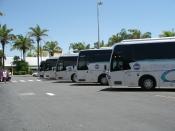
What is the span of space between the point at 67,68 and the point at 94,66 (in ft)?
27.9

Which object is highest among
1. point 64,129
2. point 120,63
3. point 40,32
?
point 40,32

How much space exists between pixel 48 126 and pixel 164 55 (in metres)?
16.2

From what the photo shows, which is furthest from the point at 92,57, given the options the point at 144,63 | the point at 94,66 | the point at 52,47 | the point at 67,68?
the point at 52,47

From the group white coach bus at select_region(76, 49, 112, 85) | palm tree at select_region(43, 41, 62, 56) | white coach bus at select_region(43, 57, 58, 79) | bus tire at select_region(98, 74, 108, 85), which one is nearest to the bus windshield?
white coach bus at select_region(76, 49, 112, 85)

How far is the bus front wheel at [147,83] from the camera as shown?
2775 centimetres

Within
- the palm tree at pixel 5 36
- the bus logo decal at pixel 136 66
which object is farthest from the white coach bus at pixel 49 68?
the palm tree at pixel 5 36

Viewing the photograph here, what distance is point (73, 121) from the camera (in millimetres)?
12969

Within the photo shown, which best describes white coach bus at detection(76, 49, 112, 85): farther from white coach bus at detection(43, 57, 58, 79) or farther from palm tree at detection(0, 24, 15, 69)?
palm tree at detection(0, 24, 15, 69)

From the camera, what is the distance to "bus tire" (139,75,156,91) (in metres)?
27.8

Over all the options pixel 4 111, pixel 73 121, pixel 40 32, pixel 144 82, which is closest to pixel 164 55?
pixel 144 82

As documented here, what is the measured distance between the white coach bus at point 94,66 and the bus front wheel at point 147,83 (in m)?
Result: 8.67

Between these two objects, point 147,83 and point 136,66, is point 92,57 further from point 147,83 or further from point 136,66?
point 147,83

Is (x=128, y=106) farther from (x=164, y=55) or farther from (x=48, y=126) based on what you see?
(x=164, y=55)

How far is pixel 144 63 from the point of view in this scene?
27.7 meters
